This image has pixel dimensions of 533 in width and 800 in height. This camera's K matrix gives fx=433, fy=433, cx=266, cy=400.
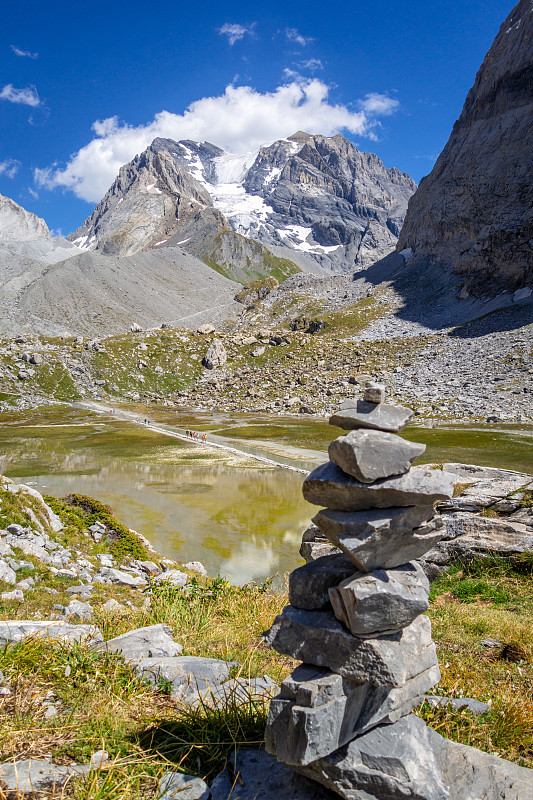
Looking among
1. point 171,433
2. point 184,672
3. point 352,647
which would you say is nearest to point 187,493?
point 184,672

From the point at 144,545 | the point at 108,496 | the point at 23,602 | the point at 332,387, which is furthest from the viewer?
the point at 332,387

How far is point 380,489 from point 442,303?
500 ft

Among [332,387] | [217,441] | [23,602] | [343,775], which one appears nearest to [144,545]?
[23,602]

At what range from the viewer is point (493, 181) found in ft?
473

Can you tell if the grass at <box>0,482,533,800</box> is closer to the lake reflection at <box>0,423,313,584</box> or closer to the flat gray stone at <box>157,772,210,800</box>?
the flat gray stone at <box>157,772,210,800</box>

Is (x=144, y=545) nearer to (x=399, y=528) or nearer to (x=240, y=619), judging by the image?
(x=240, y=619)

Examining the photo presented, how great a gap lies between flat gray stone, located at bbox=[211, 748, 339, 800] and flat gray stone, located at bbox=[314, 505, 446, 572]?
254cm

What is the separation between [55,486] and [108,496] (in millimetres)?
5852

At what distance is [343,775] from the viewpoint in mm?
4812

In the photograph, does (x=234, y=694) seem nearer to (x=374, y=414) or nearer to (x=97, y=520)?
(x=374, y=414)

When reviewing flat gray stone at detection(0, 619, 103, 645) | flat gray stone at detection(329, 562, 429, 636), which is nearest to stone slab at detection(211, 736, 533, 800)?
flat gray stone at detection(329, 562, 429, 636)

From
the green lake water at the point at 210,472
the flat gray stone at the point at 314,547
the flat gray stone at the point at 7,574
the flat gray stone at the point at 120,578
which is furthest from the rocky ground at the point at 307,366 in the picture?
the flat gray stone at the point at 7,574

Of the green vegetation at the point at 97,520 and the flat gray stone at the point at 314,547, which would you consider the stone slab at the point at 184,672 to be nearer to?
the flat gray stone at the point at 314,547

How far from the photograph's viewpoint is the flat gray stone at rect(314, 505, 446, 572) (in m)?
5.43
